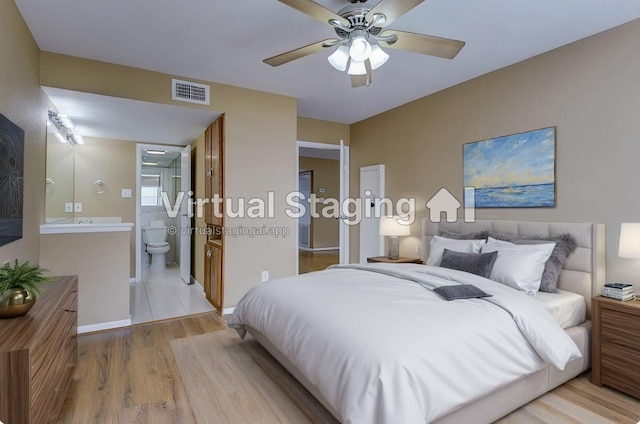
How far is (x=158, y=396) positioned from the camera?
214 cm

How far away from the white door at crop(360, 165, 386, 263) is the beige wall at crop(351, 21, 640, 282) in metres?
1.06

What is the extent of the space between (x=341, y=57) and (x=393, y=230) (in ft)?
7.79

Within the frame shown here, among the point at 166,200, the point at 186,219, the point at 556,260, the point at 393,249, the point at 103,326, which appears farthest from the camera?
the point at 166,200

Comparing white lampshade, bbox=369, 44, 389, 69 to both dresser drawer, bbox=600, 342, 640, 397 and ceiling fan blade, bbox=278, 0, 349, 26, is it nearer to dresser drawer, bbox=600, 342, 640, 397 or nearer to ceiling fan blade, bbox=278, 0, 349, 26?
ceiling fan blade, bbox=278, 0, 349, 26

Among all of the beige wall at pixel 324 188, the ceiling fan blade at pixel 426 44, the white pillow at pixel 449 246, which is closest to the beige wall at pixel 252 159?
the white pillow at pixel 449 246

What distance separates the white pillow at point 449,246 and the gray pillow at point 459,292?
1017mm

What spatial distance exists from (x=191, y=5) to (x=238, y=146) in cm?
167

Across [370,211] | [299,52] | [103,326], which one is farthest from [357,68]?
[103,326]

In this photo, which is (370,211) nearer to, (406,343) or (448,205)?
(448,205)

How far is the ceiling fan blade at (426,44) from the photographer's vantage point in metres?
2.07

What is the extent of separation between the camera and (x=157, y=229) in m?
6.14

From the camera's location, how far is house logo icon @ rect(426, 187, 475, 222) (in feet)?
11.6

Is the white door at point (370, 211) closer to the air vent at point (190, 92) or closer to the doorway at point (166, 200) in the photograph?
the air vent at point (190, 92)

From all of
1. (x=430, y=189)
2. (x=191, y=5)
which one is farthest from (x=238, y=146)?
(x=430, y=189)
